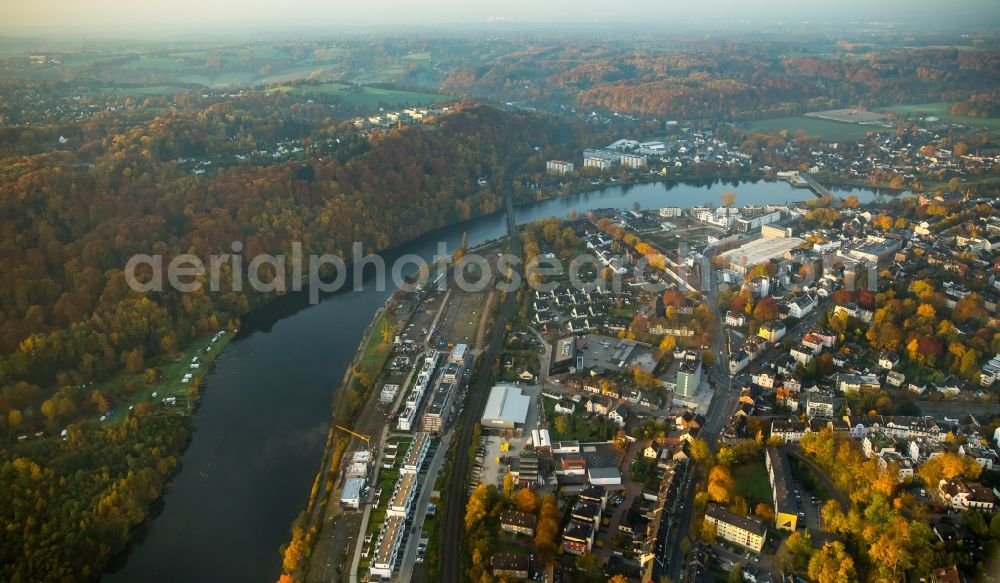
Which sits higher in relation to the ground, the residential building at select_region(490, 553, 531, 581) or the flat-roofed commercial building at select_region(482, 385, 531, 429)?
the flat-roofed commercial building at select_region(482, 385, 531, 429)

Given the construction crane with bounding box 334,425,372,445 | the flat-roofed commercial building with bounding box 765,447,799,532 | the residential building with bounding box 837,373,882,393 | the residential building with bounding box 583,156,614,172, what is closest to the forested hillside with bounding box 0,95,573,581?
the construction crane with bounding box 334,425,372,445

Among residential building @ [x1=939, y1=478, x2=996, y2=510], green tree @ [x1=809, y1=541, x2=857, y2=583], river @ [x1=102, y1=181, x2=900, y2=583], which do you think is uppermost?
residential building @ [x1=939, y1=478, x2=996, y2=510]

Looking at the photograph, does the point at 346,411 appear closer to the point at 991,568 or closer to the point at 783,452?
the point at 783,452

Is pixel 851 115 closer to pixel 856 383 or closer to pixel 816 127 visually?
pixel 816 127

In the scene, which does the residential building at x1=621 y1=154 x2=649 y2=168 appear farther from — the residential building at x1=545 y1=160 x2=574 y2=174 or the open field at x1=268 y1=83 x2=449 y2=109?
the open field at x1=268 y1=83 x2=449 y2=109

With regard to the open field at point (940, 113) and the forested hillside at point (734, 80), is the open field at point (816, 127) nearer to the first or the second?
the forested hillside at point (734, 80)

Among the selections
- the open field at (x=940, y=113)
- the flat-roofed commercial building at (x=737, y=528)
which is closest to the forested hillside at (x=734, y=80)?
the open field at (x=940, y=113)

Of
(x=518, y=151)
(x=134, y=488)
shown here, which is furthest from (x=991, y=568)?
(x=518, y=151)
